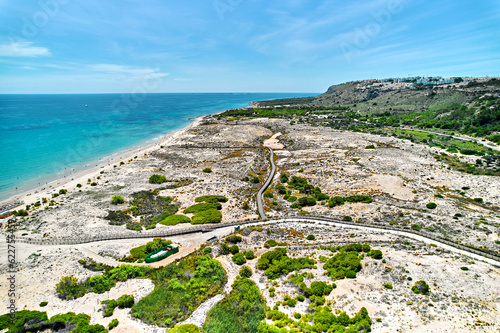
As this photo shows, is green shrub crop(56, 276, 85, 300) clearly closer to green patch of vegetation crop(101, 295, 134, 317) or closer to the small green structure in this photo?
green patch of vegetation crop(101, 295, 134, 317)

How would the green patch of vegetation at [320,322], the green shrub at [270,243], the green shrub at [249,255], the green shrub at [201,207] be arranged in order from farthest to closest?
the green shrub at [201,207] → the green shrub at [270,243] → the green shrub at [249,255] → the green patch of vegetation at [320,322]

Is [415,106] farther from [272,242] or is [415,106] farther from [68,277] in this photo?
[68,277]

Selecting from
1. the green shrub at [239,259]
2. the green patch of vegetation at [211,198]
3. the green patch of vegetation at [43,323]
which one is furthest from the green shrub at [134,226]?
the green shrub at [239,259]

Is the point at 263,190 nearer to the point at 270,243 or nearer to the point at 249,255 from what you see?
the point at 270,243

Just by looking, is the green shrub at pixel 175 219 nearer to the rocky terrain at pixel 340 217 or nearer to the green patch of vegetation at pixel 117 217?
the rocky terrain at pixel 340 217

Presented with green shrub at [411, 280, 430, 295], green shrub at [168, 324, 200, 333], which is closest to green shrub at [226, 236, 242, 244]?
green shrub at [168, 324, 200, 333]

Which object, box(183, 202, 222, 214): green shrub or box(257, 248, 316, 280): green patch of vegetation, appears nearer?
box(257, 248, 316, 280): green patch of vegetation

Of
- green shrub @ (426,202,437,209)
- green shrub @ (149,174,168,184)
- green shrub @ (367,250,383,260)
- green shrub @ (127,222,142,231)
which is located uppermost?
green shrub @ (149,174,168,184)
